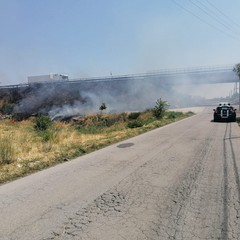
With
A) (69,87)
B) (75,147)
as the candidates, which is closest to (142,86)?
(69,87)

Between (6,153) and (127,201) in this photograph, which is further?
(6,153)

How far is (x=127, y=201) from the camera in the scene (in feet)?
18.9

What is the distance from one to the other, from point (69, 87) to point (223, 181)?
236ft

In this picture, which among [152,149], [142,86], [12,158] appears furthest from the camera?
[142,86]

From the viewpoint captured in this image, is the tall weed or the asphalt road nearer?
A: the asphalt road

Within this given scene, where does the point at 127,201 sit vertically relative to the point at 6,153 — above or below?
below

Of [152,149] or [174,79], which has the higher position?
[174,79]

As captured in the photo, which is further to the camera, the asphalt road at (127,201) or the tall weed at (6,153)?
the tall weed at (6,153)

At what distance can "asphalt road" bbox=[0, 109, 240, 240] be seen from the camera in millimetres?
4445

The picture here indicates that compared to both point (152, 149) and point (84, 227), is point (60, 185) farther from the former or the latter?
point (152, 149)

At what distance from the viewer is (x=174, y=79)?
85.3 m

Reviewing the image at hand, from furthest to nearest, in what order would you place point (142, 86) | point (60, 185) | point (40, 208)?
point (142, 86), point (60, 185), point (40, 208)

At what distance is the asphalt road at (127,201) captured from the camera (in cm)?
445

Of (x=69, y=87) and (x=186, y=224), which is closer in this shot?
(x=186, y=224)
